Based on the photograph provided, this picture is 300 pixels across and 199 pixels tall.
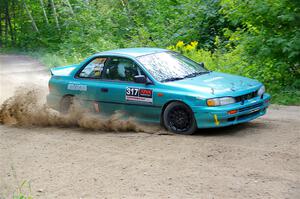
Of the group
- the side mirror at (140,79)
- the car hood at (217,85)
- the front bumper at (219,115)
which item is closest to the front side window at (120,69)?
the side mirror at (140,79)

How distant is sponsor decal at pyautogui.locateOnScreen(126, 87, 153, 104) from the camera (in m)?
9.03

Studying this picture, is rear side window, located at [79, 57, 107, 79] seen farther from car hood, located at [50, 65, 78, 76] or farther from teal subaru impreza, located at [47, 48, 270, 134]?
car hood, located at [50, 65, 78, 76]

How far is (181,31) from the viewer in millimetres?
19391

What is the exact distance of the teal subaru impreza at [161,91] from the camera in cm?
849

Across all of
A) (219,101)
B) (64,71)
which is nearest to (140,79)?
(219,101)

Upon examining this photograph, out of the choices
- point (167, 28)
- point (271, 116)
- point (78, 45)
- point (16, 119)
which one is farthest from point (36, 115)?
point (78, 45)

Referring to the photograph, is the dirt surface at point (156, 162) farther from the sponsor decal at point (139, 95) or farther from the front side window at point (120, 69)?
the front side window at point (120, 69)

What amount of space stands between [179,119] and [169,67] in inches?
47.5

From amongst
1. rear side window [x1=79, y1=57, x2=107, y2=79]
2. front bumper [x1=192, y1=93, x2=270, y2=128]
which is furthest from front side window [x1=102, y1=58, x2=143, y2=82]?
front bumper [x1=192, y1=93, x2=270, y2=128]

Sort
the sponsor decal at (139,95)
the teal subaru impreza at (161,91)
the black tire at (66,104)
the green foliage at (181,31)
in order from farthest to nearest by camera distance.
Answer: the green foliage at (181,31) → the black tire at (66,104) → the sponsor decal at (139,95) → the teal subaru impreza at (161,91)

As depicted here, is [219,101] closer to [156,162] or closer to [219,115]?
[219,115]

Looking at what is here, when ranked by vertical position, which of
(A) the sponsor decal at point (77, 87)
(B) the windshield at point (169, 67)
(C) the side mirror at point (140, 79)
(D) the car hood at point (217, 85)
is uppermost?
(B) the windshield at point (169, 67)

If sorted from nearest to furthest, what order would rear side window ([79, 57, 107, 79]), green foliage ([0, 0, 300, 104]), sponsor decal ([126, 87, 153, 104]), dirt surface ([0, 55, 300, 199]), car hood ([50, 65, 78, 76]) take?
dirt surface ([0, 55, 300, 199]), sponsor decal ([126, 87, 153, 104]), rear side window ([79, 57, 107, 79]), car hood ([50, 65, 78, 76]), green foliage ([0, 0, 300, 104])

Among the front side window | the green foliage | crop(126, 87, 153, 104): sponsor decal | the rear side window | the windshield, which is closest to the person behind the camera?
crop(126, 87, 153, 104): sponsor decal
